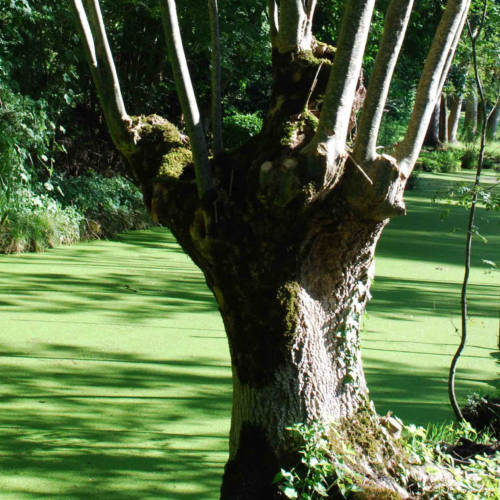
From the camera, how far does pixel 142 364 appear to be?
150 inches

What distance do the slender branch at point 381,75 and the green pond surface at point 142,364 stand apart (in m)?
0.60

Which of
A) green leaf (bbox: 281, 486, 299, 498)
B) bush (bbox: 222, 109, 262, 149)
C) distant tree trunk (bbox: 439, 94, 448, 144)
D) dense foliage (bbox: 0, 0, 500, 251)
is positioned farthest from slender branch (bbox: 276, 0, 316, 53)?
distant tree trunk (bbox: 439, 94, 448, 144)

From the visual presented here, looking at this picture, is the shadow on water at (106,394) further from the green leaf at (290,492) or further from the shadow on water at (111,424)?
the green leaf at (290,492)

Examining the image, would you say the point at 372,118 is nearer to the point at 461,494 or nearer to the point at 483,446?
the point at 461,494

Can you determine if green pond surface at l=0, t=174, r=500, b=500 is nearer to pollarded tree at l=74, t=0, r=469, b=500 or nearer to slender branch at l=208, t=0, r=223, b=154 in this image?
pollarded tree at l=74, t=0, r=469, b=500

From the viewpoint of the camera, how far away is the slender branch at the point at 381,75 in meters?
1.78

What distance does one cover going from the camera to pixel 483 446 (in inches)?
104

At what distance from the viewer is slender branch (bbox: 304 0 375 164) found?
5.67ft

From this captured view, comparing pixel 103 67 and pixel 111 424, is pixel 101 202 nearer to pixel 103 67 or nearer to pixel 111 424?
pixel 111 424

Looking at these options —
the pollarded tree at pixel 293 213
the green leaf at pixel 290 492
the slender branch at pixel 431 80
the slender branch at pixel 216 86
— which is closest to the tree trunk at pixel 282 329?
the pollarded tree at pixel 293 213

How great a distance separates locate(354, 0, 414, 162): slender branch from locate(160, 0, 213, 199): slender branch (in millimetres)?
406

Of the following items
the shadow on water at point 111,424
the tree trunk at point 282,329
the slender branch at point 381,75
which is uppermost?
the slender branch at point 381,75

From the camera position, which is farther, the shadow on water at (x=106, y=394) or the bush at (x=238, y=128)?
the bush at (x=238, y=128)

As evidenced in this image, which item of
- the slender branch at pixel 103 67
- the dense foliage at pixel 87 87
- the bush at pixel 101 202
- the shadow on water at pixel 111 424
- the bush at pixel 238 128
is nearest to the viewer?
the slender branch at pixel 103 67
